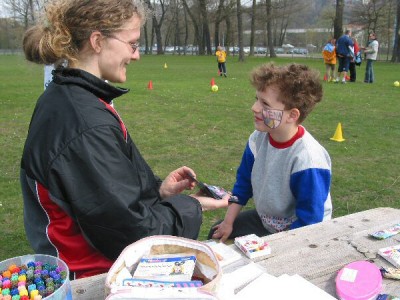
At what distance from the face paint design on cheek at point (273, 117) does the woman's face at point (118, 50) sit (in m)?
0.96

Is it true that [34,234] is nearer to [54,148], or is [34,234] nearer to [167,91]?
[54,148]

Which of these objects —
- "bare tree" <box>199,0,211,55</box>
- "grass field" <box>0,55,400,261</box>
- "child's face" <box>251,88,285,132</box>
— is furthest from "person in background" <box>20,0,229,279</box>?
"bare tree" <box>199,0,211,55</box>

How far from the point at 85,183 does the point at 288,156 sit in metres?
1.38

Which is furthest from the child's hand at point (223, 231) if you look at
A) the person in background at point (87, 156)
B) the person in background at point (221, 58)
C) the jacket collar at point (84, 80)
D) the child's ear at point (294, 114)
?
the person in background at point (221, 58)

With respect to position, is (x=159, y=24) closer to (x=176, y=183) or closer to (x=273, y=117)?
(x=273, y=117)

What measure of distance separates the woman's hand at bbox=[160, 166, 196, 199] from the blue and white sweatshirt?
1.67 feet

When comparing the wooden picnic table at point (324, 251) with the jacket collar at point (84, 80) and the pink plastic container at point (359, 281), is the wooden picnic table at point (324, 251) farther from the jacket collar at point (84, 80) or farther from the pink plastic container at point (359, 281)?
the jacket collar at point (84, 80)

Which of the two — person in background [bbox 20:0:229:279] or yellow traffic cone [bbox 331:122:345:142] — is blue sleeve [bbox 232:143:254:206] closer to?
person in background [bbox 20:0:229:279]

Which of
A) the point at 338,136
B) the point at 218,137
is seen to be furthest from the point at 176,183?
the point at 338,136

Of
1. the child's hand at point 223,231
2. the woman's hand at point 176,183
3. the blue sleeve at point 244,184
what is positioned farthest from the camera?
the blue sleeve at point 244,184

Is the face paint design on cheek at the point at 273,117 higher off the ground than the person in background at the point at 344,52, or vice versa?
the person in background at the point at 344,52

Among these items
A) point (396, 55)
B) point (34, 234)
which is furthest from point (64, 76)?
point (396, 55)

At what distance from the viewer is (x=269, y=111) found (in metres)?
2.55

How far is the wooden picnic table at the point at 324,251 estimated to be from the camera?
148cm
